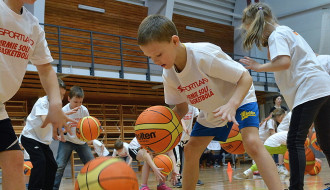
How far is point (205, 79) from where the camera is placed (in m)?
2.59

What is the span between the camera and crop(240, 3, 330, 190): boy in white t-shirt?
8.72 feet

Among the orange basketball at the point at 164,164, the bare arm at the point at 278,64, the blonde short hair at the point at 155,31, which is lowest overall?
the orange basketball at the point at 164,164

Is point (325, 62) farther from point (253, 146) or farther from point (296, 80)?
point (253, 146)

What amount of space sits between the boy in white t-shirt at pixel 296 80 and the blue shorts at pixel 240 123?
0.29 meters

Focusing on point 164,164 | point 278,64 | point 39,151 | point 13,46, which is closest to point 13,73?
point 13,46

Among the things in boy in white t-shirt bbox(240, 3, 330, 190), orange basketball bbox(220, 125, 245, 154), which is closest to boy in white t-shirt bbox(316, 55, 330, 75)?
orange basketball bbox(220, 125, 245, 154)

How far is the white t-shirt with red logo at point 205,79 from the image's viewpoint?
8.23ft

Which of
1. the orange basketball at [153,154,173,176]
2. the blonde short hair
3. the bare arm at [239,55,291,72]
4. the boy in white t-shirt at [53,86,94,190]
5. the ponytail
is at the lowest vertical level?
the orange basketball at [153,154,173,176]

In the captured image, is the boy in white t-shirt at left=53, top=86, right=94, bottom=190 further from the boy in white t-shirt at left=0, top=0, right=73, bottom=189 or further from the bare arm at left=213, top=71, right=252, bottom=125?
the bare arm at left=213, top=71, right=252, bottom=125

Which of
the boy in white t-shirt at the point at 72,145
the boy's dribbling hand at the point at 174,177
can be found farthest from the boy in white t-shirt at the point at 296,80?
the boy in white t-shirt at the point at 72,145

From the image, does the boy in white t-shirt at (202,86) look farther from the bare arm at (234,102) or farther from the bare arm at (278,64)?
the bare arm at (278,64)

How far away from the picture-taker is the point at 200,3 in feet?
49.5

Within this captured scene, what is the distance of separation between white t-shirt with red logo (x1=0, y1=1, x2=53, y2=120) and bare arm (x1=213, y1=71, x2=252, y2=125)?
123 cm

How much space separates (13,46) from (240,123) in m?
1.69
